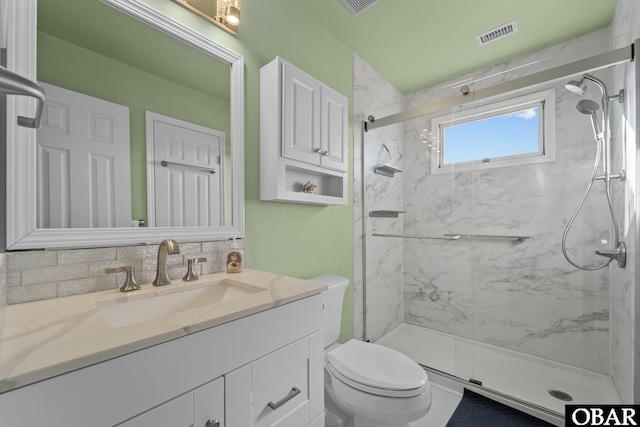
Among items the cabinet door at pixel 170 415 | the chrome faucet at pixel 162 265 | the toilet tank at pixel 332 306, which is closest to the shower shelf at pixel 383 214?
the toilet tank at pixel 332 306

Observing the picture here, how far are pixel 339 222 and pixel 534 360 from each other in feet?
5.81

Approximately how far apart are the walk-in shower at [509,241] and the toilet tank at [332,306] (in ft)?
1.81

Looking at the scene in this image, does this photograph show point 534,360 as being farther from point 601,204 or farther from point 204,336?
point 204,336

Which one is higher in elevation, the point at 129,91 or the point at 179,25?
the point at 179,25

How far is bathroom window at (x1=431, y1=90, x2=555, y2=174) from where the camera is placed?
1.90 meters

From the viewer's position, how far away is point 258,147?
4.85ft

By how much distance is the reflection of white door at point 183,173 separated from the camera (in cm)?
110

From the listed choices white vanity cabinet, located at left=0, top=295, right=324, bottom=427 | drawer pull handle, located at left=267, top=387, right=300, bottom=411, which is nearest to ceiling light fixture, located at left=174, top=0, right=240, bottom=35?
white vanity cabinet, located at left=0, top=295, right=324, bottom=427

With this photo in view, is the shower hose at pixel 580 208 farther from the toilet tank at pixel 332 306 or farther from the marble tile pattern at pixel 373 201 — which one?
the toilet tank at pixel 332 306

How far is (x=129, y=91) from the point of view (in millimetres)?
1043

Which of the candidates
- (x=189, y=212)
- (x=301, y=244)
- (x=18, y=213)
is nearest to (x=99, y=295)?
(x=18, y=213)

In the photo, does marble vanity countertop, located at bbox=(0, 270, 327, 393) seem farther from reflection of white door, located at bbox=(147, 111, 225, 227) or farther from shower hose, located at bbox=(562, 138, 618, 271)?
shower hose, located at bbox=(562, 138, 618, 271)

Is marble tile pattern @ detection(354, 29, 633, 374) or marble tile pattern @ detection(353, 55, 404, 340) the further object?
marble tile pattern @ detection(353, 55, 404, 340)

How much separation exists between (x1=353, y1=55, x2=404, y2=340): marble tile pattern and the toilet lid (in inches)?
28.7
